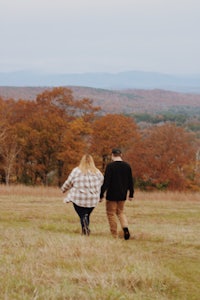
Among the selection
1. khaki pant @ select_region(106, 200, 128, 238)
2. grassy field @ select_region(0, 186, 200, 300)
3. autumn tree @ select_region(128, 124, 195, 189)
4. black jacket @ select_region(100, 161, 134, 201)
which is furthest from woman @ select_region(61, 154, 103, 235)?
autumn tree @ select_region(128, 124, 195, 189)

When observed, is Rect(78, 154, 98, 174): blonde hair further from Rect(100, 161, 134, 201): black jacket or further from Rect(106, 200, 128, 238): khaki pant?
Rect(106, 200, 128, 238): khaki pant

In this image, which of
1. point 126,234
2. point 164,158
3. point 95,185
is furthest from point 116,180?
point 164,158

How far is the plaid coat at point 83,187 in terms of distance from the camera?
9.91 m

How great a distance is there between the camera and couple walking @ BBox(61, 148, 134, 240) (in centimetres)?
993

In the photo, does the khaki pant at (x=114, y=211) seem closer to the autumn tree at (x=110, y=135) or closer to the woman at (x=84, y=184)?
the woman at (x=84, y=184)

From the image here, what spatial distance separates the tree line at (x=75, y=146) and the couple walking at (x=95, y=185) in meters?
35.1

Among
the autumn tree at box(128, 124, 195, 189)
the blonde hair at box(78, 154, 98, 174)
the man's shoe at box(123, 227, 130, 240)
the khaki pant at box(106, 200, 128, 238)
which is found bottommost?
the autumn tree at box(128, 124, 195, 189)

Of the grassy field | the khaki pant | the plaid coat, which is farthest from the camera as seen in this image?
the khaki pant

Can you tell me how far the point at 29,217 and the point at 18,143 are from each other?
117 feet

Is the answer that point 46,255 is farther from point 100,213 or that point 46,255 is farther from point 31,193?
point 31,193

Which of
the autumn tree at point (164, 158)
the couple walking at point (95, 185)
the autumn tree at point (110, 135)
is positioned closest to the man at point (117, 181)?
the couple walking at point (95, 185)

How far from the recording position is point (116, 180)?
33.0 ft

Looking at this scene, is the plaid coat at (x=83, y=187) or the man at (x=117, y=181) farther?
the man at (x=117, y=181)

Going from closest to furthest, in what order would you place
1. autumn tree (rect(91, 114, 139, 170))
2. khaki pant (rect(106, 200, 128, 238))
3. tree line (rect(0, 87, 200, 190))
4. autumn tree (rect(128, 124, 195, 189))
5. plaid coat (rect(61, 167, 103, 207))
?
plaid coat (rect(61, 167, 103, 207)) → khaki pant (rect(106, 200, 128, 238)) → autumn tree (rect(128, 124, 195, 189)) → tree line (rect(0, 87, 200, 190)) → autumn tree (rect(91, 114, 139, 170))
